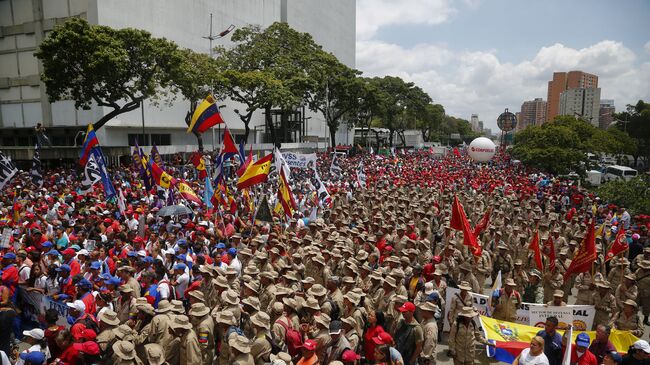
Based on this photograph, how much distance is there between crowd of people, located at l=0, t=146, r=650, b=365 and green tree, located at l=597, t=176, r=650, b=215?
4903 millimetres

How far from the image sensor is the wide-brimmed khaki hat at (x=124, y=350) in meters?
4.73

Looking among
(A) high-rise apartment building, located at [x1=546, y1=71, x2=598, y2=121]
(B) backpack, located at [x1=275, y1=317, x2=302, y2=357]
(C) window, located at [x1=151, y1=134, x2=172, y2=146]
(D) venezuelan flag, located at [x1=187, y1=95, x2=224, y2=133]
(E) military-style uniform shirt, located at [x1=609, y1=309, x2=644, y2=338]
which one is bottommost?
(E) military-style uniform shirt, located at [x1=609, y1=309, x2=644, y2=338]

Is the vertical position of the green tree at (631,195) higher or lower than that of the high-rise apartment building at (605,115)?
lower

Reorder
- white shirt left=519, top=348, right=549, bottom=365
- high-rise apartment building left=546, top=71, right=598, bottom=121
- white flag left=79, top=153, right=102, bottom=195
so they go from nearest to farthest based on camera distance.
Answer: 1. white shirt left=519, top=348, right=549, bottom=365
2. white flag left=79, top=153, right=102, bottom=195
3. high-rise apartment building left=546, top=71, right=598, bottom=121

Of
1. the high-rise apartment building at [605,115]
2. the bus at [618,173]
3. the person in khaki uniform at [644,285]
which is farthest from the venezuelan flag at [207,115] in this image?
the high-rise apartment building at [605,115]

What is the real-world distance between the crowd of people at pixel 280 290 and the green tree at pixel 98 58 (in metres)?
12.3

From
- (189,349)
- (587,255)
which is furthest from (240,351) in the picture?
(587,255)

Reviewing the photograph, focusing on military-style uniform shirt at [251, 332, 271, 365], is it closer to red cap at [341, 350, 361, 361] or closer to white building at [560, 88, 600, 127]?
red cap at [341, 350, 361, 361]

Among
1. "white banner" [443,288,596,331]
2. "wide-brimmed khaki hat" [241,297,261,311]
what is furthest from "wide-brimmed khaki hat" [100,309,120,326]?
"white banner" [443,288,596,331]

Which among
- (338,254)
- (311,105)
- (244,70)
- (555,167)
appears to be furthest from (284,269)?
(311,105)

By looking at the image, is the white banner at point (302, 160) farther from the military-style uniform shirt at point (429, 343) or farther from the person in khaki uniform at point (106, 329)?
the person in khaki uniform at point (106, 329)

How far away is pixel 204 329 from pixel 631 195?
20840mm

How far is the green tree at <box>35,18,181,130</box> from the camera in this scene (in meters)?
24.3

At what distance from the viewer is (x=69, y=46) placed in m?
24.3
